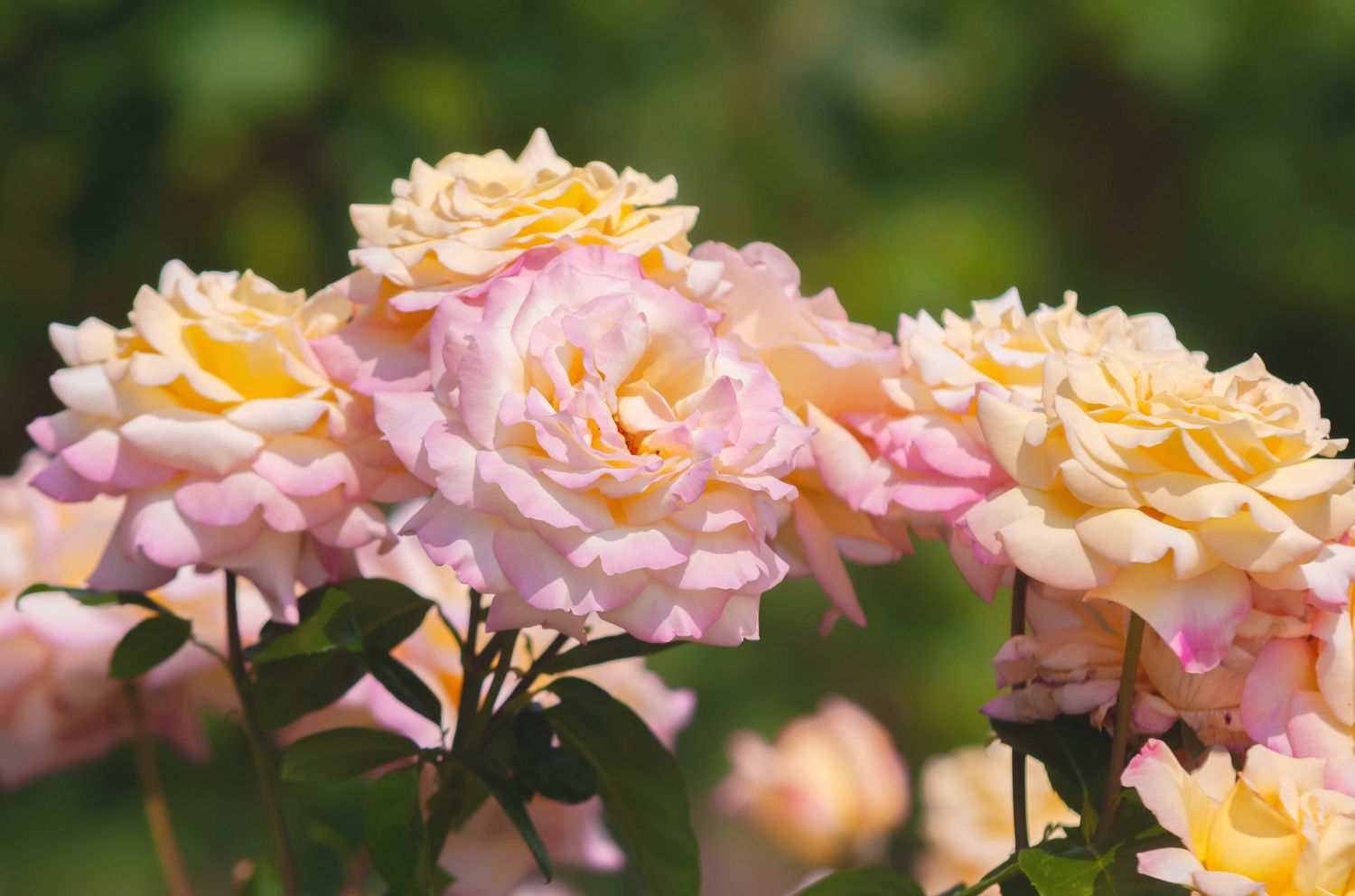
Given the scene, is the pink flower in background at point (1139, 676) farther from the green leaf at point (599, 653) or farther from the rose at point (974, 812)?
the rose at point (974, 812)

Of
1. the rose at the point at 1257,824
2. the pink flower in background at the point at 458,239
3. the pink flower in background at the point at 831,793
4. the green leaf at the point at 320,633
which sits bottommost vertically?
the pink flower in background at the point at 831,793

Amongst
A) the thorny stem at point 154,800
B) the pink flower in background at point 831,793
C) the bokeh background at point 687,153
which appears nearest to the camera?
the thorny stem at point 154,800

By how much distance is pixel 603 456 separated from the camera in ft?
1.05

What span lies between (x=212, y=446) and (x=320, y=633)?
0.20 ft

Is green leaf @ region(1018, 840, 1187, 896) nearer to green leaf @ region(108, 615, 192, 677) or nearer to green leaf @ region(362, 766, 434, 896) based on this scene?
green leaf @ region(362, 766, 434, 896)

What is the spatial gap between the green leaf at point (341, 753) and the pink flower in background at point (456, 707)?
4cm

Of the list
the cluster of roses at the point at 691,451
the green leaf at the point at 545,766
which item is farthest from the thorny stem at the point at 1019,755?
the green leaf at the point at 545,766

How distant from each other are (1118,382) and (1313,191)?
194 centimetres

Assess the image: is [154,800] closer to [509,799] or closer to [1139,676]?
[509,799]

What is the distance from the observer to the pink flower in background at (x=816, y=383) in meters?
0.39

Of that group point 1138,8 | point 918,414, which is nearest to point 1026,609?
point 918,414

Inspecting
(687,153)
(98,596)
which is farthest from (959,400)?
(687,153)

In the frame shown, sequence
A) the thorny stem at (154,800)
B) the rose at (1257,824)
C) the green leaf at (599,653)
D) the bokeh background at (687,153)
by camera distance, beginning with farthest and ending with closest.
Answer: the bokeh background at (687,153) < the thorny stem at (154,800) < the green leaf at (599,653) < the rose at (1257,824)

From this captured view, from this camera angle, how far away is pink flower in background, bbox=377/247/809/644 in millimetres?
317
